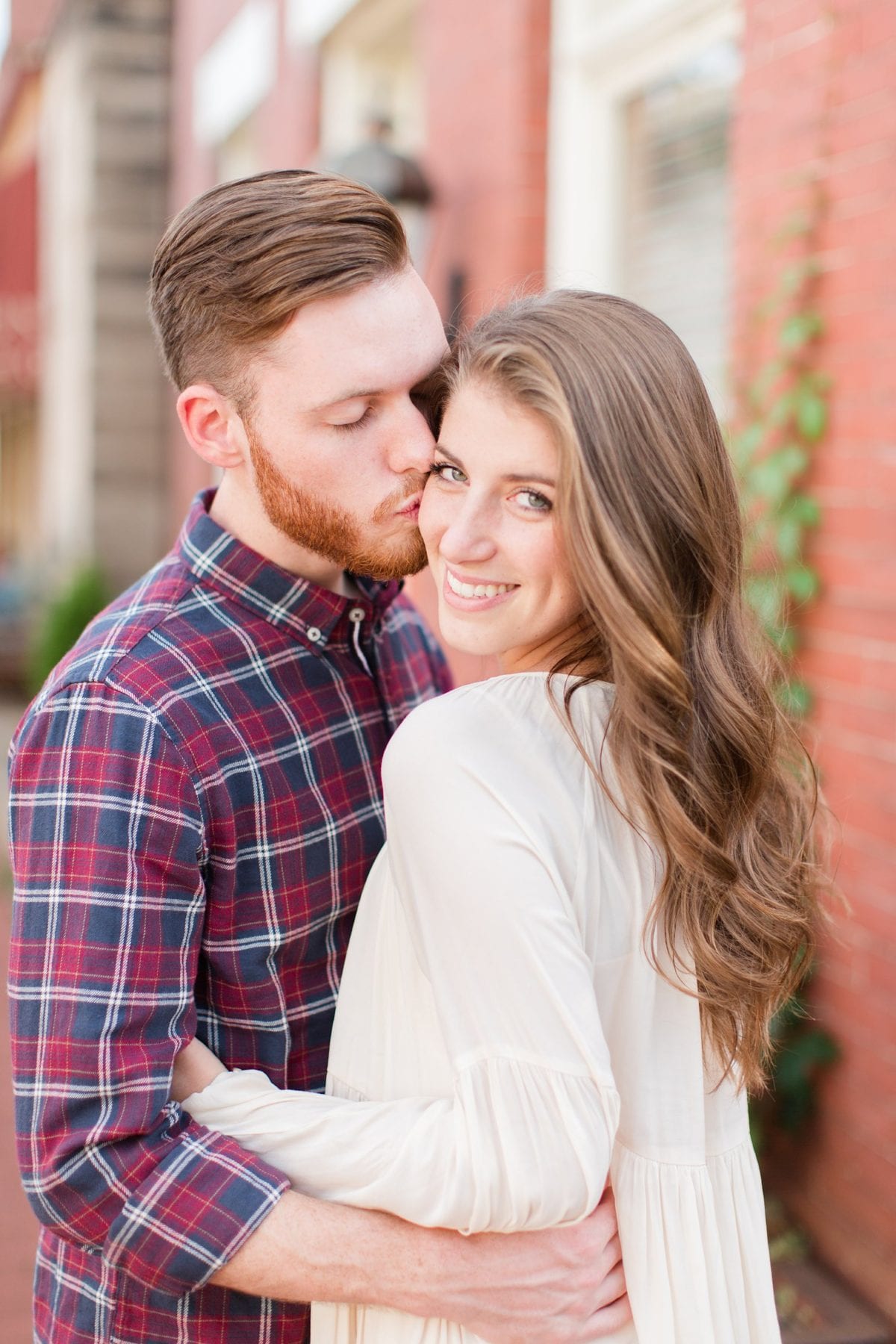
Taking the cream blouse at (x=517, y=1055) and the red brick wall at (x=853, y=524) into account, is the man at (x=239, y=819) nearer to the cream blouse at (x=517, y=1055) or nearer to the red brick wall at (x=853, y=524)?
the cream blouse at (x=517, y=1055)

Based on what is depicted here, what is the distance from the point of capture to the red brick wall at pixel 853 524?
9.49 ft

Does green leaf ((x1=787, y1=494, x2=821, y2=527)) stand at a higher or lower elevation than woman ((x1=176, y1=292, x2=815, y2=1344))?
higher

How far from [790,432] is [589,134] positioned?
1.86 metres

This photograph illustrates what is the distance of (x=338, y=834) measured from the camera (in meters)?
1.71

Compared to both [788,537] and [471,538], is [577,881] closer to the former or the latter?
[471,538]

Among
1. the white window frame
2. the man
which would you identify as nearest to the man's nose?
the man

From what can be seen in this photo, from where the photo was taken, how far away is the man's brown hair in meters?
1.64

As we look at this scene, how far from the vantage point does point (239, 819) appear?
5.18 ft

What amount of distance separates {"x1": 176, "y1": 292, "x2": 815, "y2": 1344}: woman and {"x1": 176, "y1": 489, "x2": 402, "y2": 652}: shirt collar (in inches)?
9.4

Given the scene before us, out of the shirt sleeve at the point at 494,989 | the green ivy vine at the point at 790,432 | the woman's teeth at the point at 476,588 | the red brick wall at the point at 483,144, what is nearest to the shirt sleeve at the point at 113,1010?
the shirt sleeve at the point at 494,989

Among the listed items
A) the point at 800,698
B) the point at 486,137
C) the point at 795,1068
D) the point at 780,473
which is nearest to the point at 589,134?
the point at 486,137

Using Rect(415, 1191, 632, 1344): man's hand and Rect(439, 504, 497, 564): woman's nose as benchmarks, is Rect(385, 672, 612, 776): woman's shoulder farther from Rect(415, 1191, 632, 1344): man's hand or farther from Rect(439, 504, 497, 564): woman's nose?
Rect(415, 1191, 632, 1344): man's hand

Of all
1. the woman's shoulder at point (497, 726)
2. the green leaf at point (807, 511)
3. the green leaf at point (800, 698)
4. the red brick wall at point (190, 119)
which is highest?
the red brick wall at point (190, 119)

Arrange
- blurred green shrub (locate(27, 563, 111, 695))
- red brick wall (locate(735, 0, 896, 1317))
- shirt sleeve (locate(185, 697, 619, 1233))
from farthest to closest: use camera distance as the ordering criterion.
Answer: blurred green shrub (locate(27, 563, 111, 695))
red brick wall (locate(735, 0, 896, 1317))
shirt sleeve (locate(185, 697, 619, 1233))
